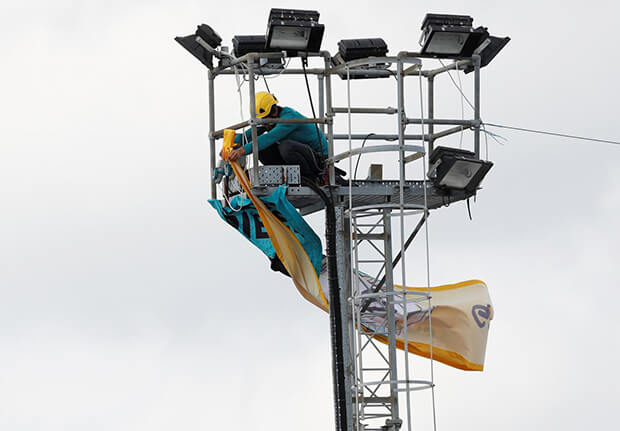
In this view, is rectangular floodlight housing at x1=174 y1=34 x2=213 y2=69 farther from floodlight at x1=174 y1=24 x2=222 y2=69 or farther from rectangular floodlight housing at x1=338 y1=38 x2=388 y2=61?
rectangular floodlight housing at x1=338 y1=38 x2=388 y2=61

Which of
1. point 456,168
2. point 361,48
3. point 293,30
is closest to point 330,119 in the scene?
point 361,48

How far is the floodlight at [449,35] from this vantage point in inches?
1059

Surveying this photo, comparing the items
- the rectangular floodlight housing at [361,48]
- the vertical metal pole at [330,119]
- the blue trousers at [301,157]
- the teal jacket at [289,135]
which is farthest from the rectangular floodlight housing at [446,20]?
the blue trousers at [301,157]

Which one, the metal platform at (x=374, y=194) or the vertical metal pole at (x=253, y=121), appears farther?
the metal platform at (x=374, y=194)

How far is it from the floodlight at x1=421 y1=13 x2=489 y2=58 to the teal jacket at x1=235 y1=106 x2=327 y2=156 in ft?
8.29

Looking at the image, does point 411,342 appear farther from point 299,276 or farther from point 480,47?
point 480,47

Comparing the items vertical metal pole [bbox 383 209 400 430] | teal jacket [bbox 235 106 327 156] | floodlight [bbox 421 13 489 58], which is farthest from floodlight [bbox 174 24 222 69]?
vertical metal pole [bbox 383 209 400 430]

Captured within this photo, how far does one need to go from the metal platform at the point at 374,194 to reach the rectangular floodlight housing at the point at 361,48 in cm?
226

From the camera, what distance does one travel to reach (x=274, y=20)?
26.2 meters

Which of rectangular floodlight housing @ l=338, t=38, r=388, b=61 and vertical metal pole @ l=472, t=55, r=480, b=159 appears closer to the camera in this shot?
rectangular floodlight housing @ l=338, t=38, r=388, b=61

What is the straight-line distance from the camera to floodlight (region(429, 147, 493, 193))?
27.5 meters

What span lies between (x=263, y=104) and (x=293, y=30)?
168cm

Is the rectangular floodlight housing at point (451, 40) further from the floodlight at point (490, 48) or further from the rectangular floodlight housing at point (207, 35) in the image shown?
the rectangular floodlight housing at point (207, 35)

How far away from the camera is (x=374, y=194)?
Answer: 1085 inches
